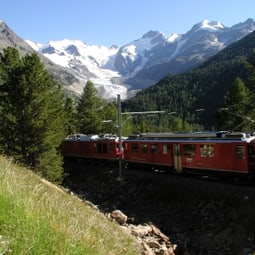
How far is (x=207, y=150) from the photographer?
109 feet

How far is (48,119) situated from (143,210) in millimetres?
12518

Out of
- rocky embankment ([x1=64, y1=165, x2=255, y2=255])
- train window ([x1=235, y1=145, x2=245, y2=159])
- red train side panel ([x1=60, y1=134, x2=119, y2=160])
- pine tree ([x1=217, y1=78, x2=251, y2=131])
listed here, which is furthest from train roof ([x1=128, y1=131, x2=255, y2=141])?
pine tree ([x1=217, y1=78, x2=251, y2=131])

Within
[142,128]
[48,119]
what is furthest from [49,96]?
[142,128]

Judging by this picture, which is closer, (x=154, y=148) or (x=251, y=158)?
(x=251, y=158)

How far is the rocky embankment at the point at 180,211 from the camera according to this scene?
23344 mm

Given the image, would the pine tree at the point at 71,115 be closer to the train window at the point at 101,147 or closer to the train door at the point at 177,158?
the train window at the point at 101,147

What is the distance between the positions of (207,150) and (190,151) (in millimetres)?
2064

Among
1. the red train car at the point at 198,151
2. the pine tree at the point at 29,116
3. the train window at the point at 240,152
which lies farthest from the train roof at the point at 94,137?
the train window at the point at 240,152

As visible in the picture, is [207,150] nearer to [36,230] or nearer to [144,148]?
[144,148]

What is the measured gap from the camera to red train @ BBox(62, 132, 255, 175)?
30250 millimetres

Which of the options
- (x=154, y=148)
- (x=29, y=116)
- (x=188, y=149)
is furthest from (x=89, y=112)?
(x=188, y=149)

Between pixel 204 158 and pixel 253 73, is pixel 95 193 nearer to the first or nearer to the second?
pixel 204 158

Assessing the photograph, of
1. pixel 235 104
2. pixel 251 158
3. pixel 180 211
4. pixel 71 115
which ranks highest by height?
pixel 235 104

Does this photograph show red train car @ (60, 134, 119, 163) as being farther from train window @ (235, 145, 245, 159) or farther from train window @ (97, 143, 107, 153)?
train window @ (235, 145, 245, 159)
